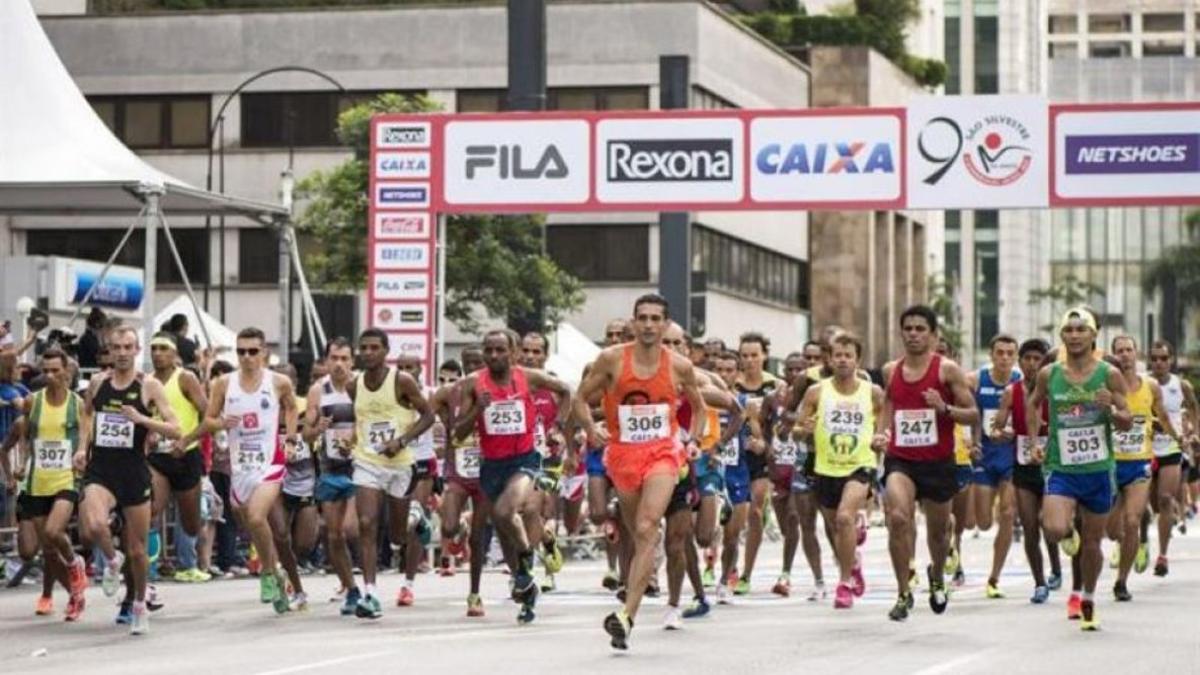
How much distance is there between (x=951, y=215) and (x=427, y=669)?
144 metres

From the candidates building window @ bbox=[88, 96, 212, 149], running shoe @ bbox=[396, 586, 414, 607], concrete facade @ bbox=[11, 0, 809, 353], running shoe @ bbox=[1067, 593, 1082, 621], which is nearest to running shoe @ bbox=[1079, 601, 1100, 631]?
running shoe @ bbox=[1067, 593, 1082, 621]

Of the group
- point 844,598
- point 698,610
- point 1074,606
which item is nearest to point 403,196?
point 844,598

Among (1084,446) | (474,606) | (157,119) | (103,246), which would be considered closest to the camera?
(1084,446)

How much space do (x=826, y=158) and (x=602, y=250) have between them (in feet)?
127

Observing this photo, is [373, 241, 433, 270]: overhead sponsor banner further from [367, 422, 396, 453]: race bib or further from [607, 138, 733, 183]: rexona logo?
[367, 422, 396, 453]: race bib

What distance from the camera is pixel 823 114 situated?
105 feet

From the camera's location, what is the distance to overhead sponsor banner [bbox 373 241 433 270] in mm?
32906

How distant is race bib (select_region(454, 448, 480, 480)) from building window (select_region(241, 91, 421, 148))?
51129mm

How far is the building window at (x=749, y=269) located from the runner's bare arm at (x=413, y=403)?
46801 millimetres

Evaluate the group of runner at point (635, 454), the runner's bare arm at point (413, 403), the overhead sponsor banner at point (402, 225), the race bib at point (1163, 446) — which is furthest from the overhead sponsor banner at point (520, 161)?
the runner's bare arm at point (413, 403)

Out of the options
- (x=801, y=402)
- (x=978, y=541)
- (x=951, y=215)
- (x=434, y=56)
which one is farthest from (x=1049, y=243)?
(x=801, y=402)

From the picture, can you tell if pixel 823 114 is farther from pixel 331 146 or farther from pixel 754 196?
pixel 331 146

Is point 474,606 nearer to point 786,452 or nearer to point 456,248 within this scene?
point 786,452

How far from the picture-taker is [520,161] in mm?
32594
